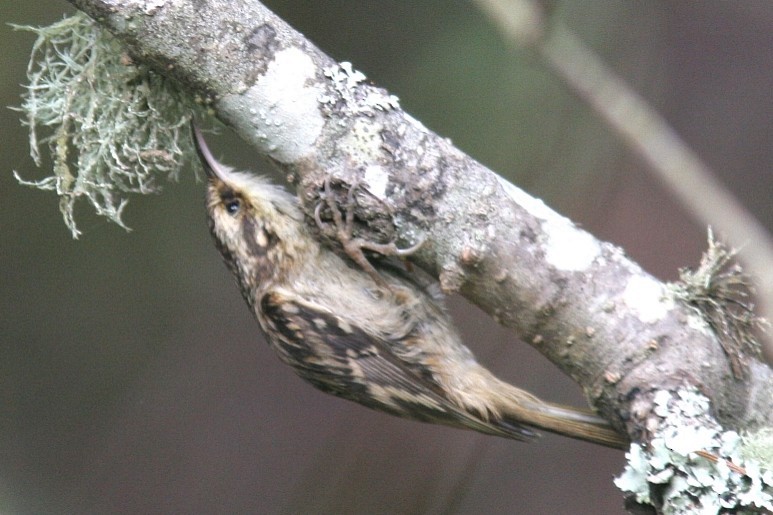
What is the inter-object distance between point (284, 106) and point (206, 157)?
1.49 feet

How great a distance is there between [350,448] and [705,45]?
1.79 m

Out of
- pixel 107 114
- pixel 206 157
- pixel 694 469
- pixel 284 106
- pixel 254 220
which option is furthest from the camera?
pixel 254 220

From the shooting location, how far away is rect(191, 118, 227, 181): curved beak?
1972 mm

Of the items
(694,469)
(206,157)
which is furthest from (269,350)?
(694,469)

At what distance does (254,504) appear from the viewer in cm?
296

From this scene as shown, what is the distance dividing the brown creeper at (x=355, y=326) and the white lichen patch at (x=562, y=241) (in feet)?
1.54

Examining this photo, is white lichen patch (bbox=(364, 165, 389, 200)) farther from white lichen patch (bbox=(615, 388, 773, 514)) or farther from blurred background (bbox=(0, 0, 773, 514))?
blurred background (bbox=(0, 0, 773, 514))

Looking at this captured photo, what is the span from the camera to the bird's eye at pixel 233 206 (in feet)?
7.11

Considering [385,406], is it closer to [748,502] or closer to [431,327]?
[431,327]

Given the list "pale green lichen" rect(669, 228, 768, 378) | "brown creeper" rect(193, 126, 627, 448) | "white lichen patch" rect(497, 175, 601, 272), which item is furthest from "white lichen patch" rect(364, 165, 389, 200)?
"pale green lichen" rect(669, 228, 768, 378)

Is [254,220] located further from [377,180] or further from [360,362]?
[377,180]

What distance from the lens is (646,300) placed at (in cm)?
172

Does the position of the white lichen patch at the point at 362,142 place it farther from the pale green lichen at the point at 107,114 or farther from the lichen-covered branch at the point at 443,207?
the pale green lichen at the point at 107,114

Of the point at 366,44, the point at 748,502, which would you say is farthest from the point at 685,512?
the point at 366,44
